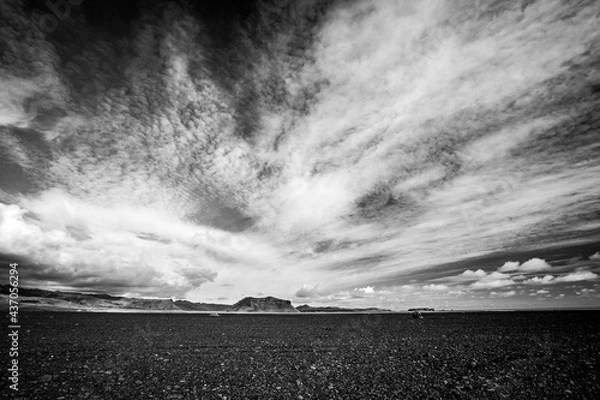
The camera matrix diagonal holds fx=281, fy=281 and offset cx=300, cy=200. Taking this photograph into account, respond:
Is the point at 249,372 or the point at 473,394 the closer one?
the point at 473,394

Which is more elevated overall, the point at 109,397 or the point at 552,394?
the point at 109,397

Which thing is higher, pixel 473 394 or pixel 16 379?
pixel 16 379

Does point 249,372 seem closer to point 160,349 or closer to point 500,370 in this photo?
point 160,349

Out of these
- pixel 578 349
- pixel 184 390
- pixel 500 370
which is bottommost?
pixel 578 349

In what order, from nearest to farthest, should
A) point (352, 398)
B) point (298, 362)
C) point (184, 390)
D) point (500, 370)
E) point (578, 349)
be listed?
point (352, 398) → point (184, 390) → point (500, 370) → point (298, 362) → point (578, 349)

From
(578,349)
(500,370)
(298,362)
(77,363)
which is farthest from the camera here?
(578,349)

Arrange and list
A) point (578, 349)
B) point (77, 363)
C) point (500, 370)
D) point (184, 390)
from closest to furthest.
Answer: point (184, 390), point (500, 370), point (77, 363), point (578, 349)

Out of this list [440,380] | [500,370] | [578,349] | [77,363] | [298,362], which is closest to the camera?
[440,380]

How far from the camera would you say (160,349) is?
74.9ft

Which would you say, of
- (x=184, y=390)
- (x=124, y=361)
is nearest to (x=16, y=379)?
(x=124, y=361)

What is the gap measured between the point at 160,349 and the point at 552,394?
24.9m

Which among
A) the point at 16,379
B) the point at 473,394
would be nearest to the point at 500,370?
the point at 473,394

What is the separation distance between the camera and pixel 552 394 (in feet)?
38.8

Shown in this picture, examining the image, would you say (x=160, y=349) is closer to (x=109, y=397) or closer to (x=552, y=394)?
(x=109, y=397)
